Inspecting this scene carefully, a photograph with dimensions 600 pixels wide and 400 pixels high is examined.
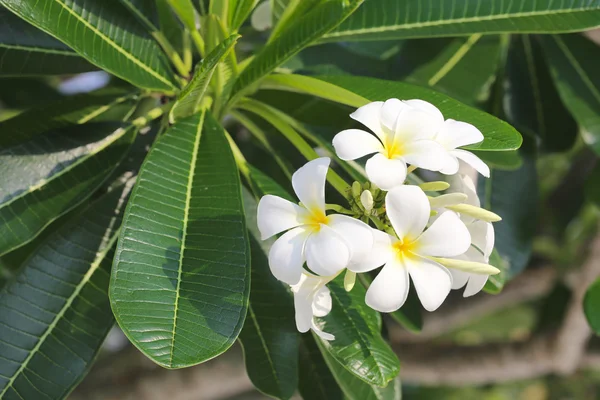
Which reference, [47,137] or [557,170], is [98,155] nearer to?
[47,137]

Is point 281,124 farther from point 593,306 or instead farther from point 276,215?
point 593,306

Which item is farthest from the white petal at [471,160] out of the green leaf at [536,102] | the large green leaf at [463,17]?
the green leaf at [536,102]

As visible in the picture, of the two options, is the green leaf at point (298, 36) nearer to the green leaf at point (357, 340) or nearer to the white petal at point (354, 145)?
the white petal at point (354, 145)

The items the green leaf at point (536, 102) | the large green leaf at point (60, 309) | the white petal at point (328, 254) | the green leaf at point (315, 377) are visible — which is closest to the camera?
the white petal at point (328, 254)

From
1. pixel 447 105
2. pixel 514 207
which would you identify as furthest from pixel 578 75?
pixel 447 105

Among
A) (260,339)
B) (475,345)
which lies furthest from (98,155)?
(475,345)

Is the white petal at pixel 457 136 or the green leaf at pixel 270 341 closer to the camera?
the white petal at pixel 457 136
